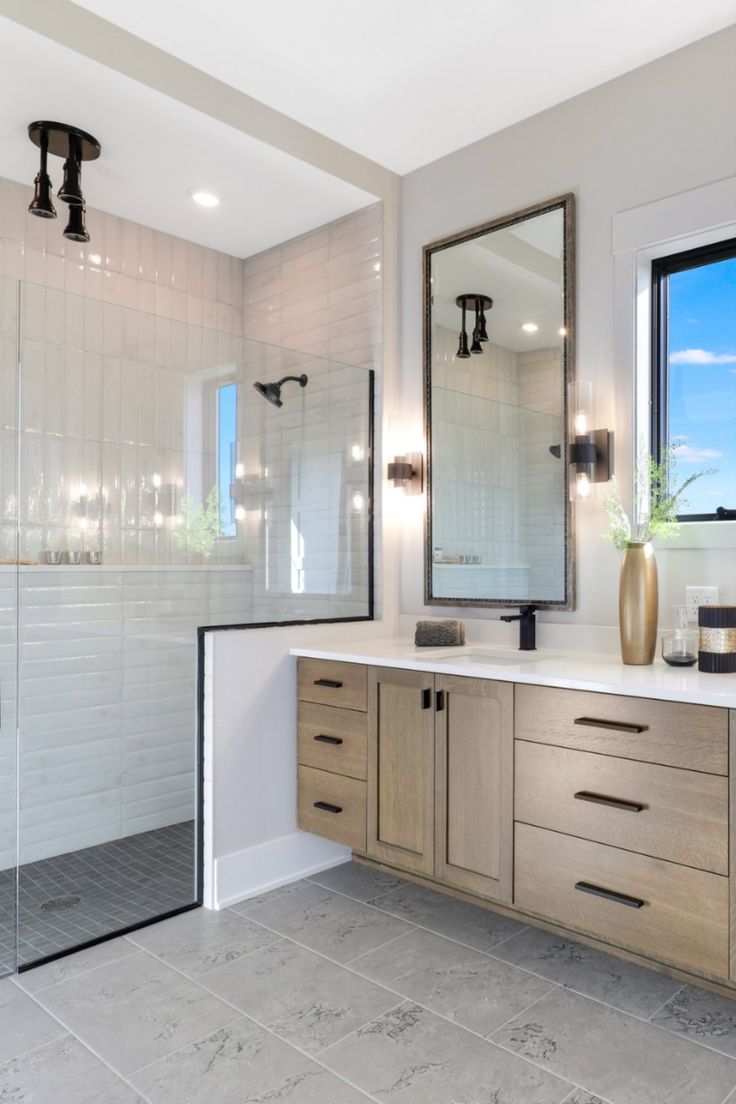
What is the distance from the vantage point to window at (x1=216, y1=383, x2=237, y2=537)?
9.37 feet

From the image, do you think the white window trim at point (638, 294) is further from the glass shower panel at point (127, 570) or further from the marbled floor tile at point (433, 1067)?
the marbled floor tile at point (433, 1067)

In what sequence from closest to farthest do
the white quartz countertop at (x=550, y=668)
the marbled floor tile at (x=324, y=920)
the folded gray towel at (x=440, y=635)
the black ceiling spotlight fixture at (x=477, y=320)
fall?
the white quartz countertop at (x=550, y=668)
the marbled floor tile at (x=324, y=920)
the folded gray towel at (x=440, y=635)
the black ceiling spotlight fixture at (x=477, y=320)

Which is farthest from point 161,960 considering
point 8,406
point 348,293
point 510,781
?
point 348,293

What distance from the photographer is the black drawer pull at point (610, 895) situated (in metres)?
2.01

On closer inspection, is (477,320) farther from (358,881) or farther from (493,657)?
(358,881)

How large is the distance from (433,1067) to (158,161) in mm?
3030

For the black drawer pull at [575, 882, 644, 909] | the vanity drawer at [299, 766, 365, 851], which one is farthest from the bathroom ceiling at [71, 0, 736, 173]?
the black drawer pull at [575, 882, 644, 909]

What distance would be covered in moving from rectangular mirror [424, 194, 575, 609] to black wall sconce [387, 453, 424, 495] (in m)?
0.05

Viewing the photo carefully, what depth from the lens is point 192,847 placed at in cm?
270

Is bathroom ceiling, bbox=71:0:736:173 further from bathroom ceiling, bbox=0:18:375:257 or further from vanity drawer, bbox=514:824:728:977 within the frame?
vanity drawer, bbox=514:824:728:977

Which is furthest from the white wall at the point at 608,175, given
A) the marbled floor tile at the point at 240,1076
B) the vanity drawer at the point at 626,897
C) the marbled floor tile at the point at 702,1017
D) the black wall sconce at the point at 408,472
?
the marbled floor tile at the point at 240,1076

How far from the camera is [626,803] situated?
2.06m

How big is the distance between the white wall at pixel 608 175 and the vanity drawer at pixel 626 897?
818 mm

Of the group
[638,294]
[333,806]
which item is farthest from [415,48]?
[333,806]
